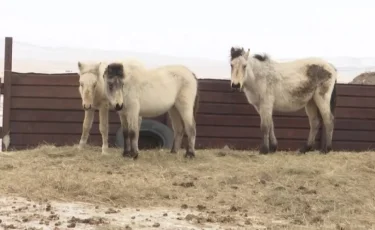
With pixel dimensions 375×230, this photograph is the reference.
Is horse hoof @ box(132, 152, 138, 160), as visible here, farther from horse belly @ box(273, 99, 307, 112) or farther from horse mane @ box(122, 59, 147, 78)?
horse belly @ box(273, 99, 307, 112)

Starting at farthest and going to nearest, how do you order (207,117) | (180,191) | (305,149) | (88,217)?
(207,117) < (305,149) < (180,191) < (88,217)

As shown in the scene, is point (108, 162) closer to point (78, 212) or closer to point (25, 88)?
point (78, 212)

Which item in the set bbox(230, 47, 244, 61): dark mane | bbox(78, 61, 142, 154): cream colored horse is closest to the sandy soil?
bbox(78, 61, 142, 154): cream colored horse

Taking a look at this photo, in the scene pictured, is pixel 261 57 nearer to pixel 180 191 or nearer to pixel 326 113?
pixel 326 113

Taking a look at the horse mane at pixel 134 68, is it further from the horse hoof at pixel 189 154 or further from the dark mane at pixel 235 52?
the dark mane at pixel 235 52

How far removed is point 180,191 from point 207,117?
457cm

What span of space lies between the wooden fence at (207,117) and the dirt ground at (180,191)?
1.70 metres

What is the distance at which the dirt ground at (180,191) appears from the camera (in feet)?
16.8

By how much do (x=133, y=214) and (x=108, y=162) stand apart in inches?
103

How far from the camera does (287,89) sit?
9820mm

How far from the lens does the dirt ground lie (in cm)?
513

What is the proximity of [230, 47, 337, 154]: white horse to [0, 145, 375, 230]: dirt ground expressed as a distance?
113 cm

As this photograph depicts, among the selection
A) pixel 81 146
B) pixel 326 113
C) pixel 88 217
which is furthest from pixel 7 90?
pixel 326 113

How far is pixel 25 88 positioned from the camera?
34.0 feet
